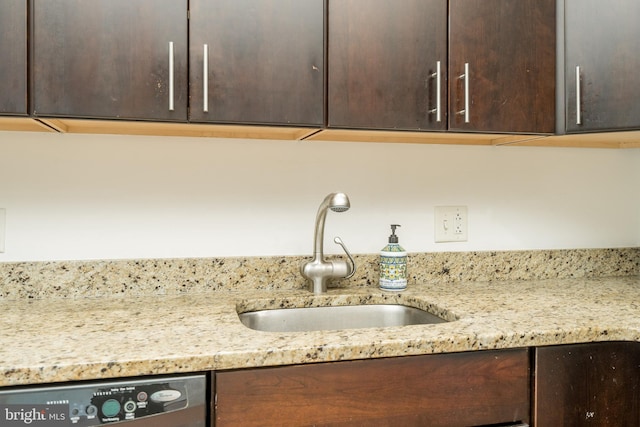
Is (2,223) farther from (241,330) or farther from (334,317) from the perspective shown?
(334,317)

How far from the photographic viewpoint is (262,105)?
116 cm

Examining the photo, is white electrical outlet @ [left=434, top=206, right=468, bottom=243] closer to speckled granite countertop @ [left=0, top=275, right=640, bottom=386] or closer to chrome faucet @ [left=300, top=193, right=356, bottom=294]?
speckled granite countertop @ [left=0, top=275, right=640, bottom=386]

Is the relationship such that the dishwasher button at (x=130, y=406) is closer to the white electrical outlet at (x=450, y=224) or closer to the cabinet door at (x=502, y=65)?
the cabinet door at (x=502, y=65)

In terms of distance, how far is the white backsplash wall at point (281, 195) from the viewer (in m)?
1.34

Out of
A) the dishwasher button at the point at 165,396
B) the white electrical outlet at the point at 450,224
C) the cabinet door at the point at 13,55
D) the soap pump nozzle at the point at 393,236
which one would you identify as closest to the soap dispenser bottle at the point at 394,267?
the soap pump nozzle at the point at 393,236

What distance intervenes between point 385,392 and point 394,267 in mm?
541

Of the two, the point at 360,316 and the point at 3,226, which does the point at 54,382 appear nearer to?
the point at 3,226

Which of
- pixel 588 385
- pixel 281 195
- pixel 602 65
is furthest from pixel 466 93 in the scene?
pixel 588 385

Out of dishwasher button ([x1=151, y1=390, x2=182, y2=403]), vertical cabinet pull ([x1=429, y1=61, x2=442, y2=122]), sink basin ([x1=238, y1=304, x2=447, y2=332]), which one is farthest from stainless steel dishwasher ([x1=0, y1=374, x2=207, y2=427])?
vertical cabinet pull ([x1=429, y1=61, x2=442, y2=122])

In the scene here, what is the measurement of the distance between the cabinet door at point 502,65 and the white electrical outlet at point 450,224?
0.38 meters

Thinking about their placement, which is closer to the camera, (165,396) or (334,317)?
(165,396)

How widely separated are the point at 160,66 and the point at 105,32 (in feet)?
0.43

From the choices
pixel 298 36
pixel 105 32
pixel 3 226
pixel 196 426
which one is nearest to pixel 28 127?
pixel 3 226

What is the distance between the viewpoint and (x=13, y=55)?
1035 millimetres
